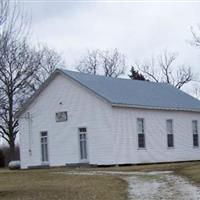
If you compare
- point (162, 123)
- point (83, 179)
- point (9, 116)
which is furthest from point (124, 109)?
point (9, 116)

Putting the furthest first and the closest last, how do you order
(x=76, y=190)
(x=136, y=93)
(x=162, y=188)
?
1. (x=136, y=93)
2. (x=76, y=190)
3. (x=162, y=188)

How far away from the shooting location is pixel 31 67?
47.7 m

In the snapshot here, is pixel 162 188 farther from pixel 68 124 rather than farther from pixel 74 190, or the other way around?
pixel 68 124

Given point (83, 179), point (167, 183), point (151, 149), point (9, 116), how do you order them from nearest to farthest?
1. point (167, 183)
2. point (83, 179)
3. point (151, 149)
4. point (9, 116)

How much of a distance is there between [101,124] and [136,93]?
17.7 ft

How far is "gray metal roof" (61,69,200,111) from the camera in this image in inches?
1564

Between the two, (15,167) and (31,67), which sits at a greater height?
(31,67)

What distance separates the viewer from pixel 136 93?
42938 mm

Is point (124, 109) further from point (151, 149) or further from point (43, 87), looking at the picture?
point (43, 87)

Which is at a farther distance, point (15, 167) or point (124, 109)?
point (15, 167)

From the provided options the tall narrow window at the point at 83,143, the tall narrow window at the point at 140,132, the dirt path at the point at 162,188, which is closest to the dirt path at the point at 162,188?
the dirt path at the point at 162,188

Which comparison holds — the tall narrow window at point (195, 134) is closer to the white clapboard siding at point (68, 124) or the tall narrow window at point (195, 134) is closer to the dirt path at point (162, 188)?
the white clapboard siding at point (68, 124)

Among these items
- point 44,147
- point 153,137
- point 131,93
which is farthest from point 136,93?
point 44,147

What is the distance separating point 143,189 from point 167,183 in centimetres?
212
